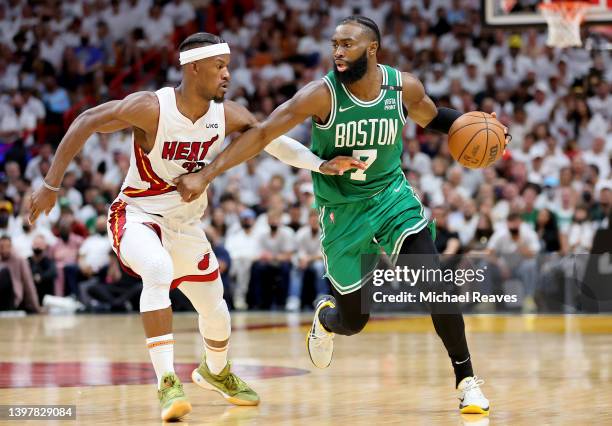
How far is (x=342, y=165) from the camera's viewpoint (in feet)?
22.5

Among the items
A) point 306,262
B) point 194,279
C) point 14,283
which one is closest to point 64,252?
point 14,283

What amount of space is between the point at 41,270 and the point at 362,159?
1088cm

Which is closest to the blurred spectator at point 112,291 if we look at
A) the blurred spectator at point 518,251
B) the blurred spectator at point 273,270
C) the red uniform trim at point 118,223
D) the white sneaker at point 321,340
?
the blurred spectator at point 273,270

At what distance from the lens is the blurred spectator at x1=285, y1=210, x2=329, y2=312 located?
1678cm

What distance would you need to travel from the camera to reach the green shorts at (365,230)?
23.2 ft

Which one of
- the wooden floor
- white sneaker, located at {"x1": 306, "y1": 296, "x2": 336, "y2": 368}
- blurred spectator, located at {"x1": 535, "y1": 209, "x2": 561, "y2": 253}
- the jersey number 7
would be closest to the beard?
the jersey number 7

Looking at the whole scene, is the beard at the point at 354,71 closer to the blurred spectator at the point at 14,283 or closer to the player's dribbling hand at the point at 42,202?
the player's dribbling hand at the point at 42,202

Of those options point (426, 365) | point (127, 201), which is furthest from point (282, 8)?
point (127, 201)

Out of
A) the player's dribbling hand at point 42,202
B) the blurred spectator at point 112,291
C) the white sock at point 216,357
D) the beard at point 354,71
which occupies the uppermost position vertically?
the beard at point 354,71

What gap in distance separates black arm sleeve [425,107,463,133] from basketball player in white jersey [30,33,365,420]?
778 millimetres

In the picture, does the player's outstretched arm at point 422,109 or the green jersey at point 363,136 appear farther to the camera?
the player's outstretched arm at point 422,109

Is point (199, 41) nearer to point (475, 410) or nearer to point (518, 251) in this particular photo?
point (475, 410)

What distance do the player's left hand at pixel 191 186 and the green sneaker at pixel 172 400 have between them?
1.04 meters

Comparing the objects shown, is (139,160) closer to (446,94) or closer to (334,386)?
(334,386)
